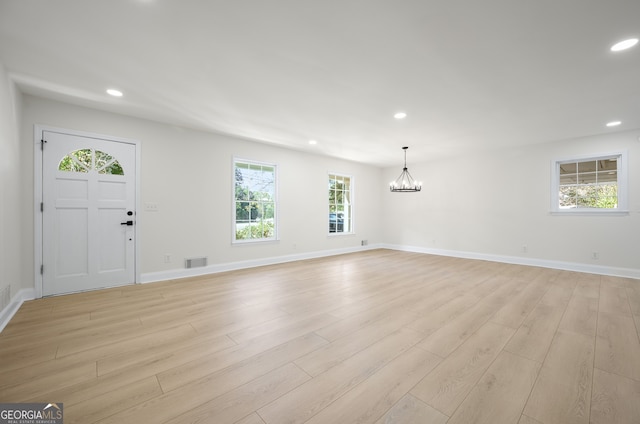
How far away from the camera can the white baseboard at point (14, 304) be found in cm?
258

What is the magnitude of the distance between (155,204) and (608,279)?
7748 millimetres

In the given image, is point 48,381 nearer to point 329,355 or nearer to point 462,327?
point 329,355

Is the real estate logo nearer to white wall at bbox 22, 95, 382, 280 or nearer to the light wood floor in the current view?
the light wood floor

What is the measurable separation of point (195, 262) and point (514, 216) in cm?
678

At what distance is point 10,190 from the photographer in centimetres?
288

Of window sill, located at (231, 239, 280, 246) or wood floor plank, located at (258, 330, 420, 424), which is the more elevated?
window sill, located at (231, 239, 280, 246)

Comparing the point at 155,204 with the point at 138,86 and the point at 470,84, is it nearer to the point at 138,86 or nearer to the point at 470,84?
the point at 138,86

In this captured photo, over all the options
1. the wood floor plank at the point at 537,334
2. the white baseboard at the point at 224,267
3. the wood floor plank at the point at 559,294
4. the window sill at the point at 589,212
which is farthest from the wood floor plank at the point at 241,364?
the window sill at the point at 589,212

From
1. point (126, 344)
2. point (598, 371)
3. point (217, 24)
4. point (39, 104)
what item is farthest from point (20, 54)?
point (598, 371)

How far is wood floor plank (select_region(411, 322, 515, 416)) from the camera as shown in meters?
1.55

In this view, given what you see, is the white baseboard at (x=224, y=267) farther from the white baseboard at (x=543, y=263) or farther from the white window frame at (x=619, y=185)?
the white window frame at (x=619, y=185)

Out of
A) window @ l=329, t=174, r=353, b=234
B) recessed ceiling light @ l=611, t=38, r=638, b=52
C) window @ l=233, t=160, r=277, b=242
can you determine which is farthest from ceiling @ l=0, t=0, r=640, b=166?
window @ l=329, t=174, r=353, b=234

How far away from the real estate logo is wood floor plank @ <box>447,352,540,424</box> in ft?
7.16

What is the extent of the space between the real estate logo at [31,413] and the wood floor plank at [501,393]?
218 centimetres
